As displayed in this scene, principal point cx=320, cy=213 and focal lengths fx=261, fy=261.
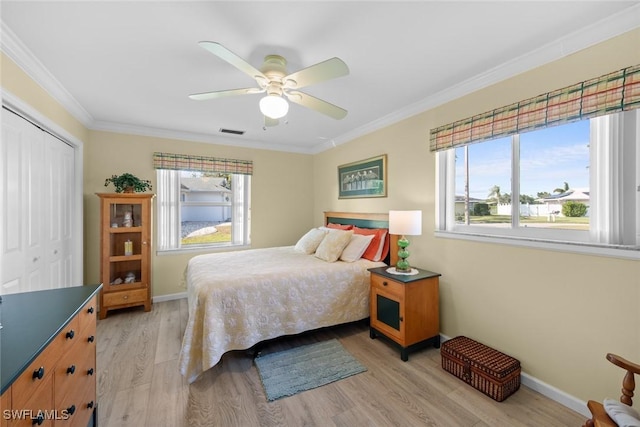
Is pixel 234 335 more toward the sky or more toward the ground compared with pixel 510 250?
more toward the ground

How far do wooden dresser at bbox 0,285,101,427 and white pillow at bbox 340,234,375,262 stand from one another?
2.23m

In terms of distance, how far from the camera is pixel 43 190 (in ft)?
7.91

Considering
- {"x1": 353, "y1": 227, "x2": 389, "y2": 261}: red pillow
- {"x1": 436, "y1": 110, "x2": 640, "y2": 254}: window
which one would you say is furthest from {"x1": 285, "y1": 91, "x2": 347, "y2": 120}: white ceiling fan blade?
{"x1": 353, "y1": 227, "x2": 389, "y2": 261}: red pillow

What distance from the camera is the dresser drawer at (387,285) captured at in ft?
7.79

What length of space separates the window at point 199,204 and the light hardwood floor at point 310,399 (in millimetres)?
1831

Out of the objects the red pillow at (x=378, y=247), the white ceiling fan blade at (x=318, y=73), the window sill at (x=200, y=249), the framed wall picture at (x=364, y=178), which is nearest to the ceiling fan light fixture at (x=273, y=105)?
the white ceiling fan blade at (x=318, y=73)

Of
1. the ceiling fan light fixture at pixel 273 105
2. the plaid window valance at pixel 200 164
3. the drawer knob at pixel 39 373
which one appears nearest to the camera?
the drawer knob at pixel 39 373

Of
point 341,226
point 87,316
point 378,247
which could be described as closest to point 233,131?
point 341,226

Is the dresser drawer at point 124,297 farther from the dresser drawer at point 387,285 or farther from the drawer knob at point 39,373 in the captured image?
the dresser drawer at point 387,285

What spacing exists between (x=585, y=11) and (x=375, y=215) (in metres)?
2.41

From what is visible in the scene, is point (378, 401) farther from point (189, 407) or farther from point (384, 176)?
point (384, 176)

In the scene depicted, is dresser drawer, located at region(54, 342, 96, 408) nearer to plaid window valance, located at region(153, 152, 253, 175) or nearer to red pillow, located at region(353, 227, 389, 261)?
red pillow, located at region(353, 227, 389, 261)

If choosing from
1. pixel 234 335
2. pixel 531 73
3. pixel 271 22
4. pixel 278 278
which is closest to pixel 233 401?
pixel 234 335

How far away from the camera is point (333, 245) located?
3.10 metres
